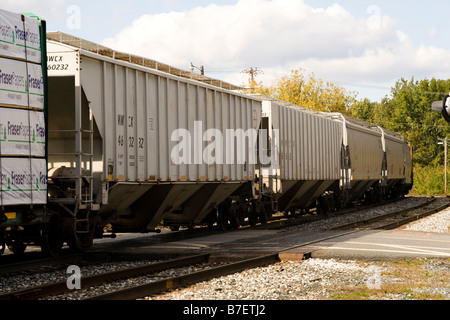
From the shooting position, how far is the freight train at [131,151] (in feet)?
35.5

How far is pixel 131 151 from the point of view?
43.3ft

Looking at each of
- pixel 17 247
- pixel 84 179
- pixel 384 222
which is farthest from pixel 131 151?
pixel 384 222

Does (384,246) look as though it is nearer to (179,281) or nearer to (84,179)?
(179,281)

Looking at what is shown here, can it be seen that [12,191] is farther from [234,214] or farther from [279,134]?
[279,134]

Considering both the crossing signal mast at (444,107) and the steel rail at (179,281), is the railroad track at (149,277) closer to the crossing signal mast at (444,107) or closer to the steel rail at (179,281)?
the steel rail at (179,281)

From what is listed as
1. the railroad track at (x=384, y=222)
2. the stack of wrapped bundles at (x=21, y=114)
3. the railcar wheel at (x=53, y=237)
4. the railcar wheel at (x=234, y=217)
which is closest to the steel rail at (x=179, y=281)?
the stack of wrapped bundles at (x=21, y=114)

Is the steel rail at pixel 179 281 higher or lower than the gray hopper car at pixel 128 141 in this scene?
lower

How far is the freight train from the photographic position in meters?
10.8

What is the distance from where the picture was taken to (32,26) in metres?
10.6

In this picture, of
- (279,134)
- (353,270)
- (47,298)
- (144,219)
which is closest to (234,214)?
(279,134)

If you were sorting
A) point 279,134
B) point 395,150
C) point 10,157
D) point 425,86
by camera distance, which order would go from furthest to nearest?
1. point 425,86
2. point 395,150
3. point 279,134
4. point 10,157

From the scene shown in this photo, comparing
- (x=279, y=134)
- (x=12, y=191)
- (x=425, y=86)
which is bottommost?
(x=12, y=191)

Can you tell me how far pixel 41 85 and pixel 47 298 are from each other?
3.99m

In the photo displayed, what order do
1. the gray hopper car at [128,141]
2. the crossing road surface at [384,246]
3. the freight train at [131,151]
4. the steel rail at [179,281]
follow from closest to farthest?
the steel rail at [179,281] → the freight train at [131,151] → the gray hopper car at [128,141] → the crossing road surface at [384,246]
